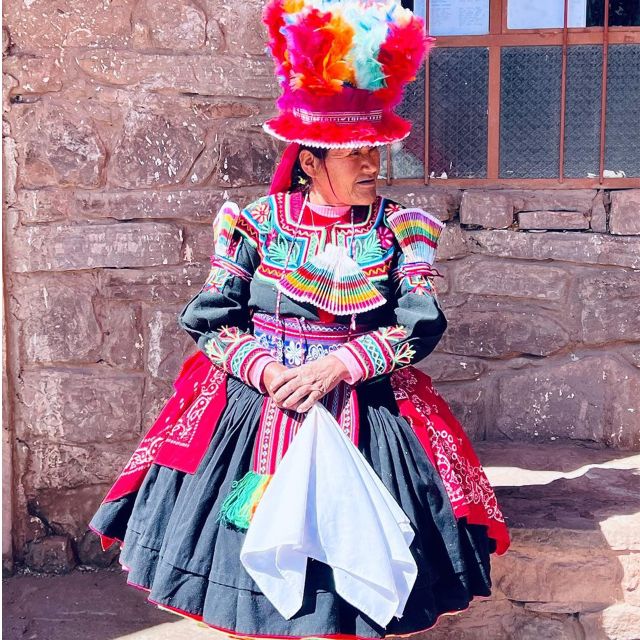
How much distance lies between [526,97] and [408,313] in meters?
1.59

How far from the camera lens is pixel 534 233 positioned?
378cm

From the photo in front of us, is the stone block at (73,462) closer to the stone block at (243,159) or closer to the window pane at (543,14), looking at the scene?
the stone block at (243,159)

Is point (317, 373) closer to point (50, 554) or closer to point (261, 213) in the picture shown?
point (261, 213)

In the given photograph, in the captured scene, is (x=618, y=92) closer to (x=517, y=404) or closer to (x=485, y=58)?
(x=485, y=58)

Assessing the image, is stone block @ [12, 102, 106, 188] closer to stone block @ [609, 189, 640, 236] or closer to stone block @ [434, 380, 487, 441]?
stone block @ [434, 380, 487, 441]

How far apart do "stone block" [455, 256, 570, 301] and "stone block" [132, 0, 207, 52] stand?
1321 mm

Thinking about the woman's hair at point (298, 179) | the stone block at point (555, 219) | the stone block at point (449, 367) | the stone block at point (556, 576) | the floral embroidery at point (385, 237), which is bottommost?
the stone block at point (556, 576)

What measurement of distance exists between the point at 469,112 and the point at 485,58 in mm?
211

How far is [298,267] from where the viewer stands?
271 cm

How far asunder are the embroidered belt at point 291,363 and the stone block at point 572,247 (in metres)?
1.21

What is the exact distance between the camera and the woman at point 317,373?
2521 mm

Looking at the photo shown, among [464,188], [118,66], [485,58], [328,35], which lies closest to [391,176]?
[464,188]

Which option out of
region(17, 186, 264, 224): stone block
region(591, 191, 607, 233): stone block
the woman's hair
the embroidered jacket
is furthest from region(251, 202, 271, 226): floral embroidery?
region(591, 191, 607, 233): stone block

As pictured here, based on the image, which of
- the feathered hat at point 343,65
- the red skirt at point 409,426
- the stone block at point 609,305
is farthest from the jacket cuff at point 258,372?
the stone block at point 609,305
